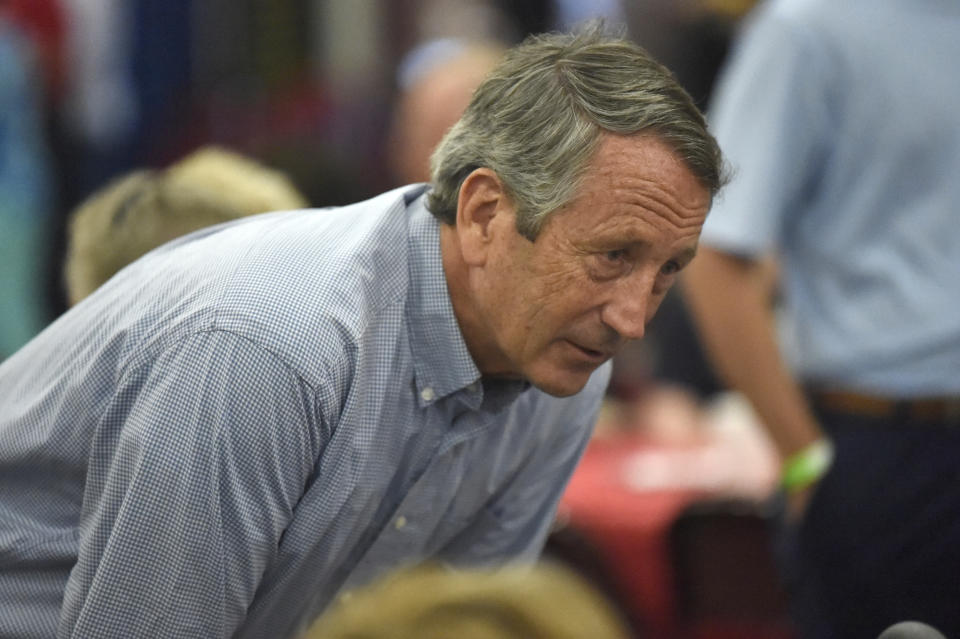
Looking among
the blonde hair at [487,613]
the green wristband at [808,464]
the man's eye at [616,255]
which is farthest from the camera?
the green wristband at [808,464]

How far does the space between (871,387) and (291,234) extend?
4.59 feet

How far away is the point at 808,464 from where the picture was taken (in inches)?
111

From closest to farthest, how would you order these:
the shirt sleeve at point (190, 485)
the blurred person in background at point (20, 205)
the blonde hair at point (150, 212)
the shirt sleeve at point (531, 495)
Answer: the shirt sleeve at point (190, 485) → the shirt sleeve at point (531, 495) → the blonde hair at point (150, 212) → the blurred person in background at point (20, 205)

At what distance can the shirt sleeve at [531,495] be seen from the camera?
89.2 inches

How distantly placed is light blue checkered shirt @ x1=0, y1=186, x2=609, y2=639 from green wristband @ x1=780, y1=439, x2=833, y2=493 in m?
0.96

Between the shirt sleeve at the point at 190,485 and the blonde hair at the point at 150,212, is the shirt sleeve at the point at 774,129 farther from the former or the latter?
the shirt sleeve at the point at 190,485

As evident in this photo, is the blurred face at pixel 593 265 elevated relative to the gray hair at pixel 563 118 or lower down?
lower down

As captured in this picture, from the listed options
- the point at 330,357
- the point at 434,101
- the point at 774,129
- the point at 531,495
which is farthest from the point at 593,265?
the point at 434,101

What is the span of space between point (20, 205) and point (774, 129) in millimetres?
4452

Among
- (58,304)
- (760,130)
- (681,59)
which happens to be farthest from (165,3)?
(760,130)

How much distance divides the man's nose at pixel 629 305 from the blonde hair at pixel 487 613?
646 mm

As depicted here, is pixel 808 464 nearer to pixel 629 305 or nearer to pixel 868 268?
pixel 868 268

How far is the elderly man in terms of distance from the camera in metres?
1.70

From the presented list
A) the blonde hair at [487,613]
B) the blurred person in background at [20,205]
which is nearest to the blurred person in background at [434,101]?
the blurred person in background at [20,205]
